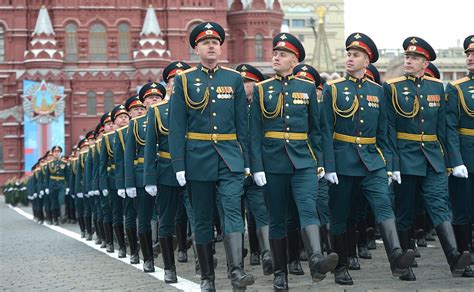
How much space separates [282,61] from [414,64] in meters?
1.49

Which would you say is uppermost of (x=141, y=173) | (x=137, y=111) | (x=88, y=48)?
(x=88, y=48)

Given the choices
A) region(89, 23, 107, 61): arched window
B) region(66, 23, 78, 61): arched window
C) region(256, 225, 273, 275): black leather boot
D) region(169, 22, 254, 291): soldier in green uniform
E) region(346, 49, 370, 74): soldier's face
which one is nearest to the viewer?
region(169, 22, 254, 291): soldier in green uniform

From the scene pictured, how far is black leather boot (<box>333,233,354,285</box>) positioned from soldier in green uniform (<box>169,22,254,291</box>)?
1210 millimetres

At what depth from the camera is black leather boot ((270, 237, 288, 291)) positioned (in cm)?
844

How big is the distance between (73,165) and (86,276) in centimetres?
1079

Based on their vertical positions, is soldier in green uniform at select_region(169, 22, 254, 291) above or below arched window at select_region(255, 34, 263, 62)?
below

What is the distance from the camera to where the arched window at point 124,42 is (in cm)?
6900

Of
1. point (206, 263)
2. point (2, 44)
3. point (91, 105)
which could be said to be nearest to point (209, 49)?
point (206, 263)

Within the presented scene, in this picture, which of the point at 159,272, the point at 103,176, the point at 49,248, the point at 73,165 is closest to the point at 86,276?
the point at 159,272

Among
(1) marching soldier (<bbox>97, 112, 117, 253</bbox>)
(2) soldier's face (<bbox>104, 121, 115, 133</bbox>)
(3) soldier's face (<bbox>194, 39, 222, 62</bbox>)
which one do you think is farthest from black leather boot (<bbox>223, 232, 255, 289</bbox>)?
(2) soldier's face (<bbox>104, 121, 115, 133</bbox>)

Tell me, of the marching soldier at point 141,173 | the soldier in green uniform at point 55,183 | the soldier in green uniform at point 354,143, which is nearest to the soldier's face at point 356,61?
the soldier in green uniform at point 354,143

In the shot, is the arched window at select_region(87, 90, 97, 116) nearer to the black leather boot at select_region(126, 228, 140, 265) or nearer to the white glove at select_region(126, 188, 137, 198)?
the black leather boot at select_region(126, 228, 140, 265)

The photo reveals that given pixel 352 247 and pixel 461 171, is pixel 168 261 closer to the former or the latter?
pixel 352 247

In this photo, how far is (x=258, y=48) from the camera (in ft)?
233
